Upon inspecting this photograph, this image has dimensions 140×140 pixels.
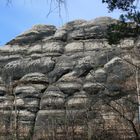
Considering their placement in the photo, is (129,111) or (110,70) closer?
(129,111)

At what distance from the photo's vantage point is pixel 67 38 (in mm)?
41594

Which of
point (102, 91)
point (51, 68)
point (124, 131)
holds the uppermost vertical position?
point (51, 68)

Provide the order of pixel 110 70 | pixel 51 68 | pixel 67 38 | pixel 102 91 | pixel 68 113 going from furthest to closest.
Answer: pixel 67 38, pixel 51 68, pixel 110 70, pixel 102 91, pixel 68 113

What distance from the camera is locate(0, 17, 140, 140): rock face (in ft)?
92.1

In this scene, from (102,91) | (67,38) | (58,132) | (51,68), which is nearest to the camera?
(58,132)

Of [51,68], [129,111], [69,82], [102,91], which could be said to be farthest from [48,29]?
[129,111]

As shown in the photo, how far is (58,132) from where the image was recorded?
26.8 metres

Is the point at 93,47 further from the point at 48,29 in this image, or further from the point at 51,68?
the point at 48,29

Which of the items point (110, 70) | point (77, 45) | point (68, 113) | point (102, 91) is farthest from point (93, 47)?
point (68, 113)

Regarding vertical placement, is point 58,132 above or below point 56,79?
below

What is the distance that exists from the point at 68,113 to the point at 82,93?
11.4 ft

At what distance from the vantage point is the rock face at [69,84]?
2806 centimetres

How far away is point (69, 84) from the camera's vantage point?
3578 cm

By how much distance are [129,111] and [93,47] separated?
39.2 feet
